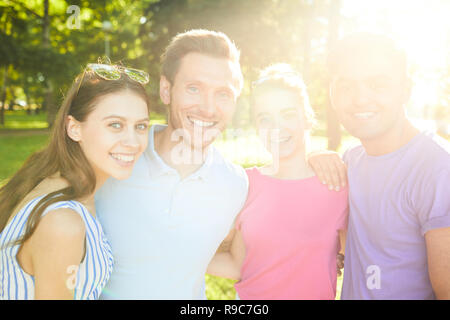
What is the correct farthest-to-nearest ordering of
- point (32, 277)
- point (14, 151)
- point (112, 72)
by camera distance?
point (14, 151)
point (112, 72)
point (32, 277)

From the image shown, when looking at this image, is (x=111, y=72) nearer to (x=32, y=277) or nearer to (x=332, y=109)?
(x=32, y=277)

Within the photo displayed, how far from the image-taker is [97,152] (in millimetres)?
2486

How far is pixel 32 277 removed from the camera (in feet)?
7.18

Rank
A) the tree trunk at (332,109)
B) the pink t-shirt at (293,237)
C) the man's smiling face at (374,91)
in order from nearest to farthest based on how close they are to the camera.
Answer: the man's smiling face at (374,91) < the pink t-shirt at (293,237) < the tree trunk at (332,109)

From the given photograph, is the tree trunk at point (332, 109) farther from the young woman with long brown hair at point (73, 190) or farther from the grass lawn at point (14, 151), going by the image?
the young woman with long brown hair at point (73, 190)

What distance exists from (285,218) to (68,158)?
5.42 feet

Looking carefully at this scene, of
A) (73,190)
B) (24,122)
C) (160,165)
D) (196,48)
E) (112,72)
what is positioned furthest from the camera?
(24,122)

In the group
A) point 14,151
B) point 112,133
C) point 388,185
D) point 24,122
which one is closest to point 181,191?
point 112,133

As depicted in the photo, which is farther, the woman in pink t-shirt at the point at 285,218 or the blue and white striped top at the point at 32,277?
the woman in pink t-shirt at the point at 285,218

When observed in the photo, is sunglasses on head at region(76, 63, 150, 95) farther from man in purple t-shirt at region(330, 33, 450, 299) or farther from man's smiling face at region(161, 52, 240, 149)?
man in purple t-shirt at region(330, 33, 450, 299)

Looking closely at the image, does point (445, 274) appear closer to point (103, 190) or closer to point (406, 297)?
point (406, 297)

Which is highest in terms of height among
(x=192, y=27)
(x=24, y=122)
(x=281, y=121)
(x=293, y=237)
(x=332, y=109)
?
(x=192, y=27)

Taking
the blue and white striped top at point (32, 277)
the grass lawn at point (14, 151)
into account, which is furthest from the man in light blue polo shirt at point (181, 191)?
the grass lawn at point (14, 151)

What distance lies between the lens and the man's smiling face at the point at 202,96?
9.37 feet
